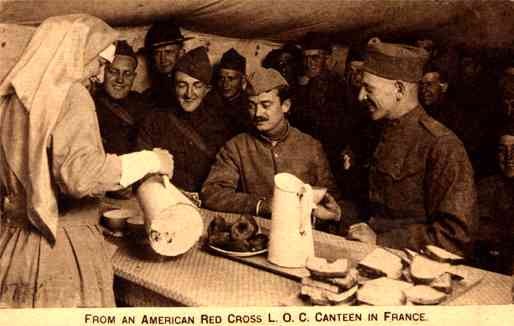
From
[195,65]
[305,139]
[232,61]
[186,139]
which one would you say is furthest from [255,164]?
[232,61]

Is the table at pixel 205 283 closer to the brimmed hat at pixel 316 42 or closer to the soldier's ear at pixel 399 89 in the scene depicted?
the soldier's ear at pixel 399 89

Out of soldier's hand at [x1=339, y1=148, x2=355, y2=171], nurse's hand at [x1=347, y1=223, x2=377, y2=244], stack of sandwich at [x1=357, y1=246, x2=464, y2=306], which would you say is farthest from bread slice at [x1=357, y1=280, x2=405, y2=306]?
soldier's hand at [x1=339, y1=148, x2=355, y2=171]

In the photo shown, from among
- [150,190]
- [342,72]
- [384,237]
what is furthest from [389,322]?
[342,72]

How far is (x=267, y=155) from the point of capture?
4.88 ft

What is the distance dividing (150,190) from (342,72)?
146cm

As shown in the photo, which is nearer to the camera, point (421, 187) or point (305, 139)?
point (421, 187)

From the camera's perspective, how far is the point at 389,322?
1.03 metres

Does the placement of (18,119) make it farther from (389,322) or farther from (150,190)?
Result: (389,322)

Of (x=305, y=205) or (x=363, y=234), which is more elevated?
(x=305, y=205)

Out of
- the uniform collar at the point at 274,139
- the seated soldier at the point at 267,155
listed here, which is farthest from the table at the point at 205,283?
the uniform collar at the point at 274,139

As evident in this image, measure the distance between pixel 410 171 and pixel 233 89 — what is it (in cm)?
80

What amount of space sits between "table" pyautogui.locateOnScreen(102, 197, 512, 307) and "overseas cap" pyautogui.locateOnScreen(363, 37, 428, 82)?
44cm

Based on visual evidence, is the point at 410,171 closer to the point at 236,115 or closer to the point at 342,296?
the point at 342,296

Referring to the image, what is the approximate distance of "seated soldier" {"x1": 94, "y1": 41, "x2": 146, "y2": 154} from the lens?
157 centimetres
